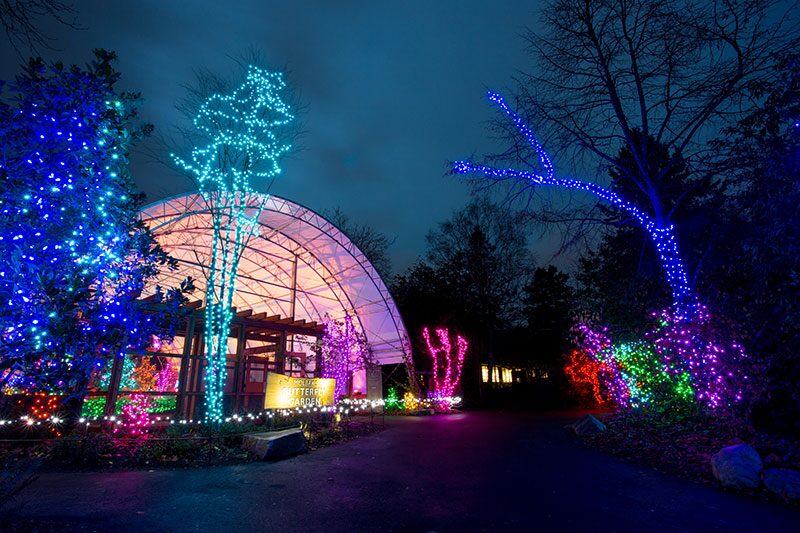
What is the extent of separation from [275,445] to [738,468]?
25.0ft

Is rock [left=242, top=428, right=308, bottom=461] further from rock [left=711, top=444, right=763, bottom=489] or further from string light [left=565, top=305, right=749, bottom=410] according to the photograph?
string light [left=565, top=305, right=749, bottom=410]

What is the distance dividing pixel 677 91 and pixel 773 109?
4670 millimetres

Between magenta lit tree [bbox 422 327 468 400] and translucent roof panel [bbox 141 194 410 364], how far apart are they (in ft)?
10.7

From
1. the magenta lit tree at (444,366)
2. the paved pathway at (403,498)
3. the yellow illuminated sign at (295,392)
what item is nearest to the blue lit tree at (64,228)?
the paved pathway at (403,498)

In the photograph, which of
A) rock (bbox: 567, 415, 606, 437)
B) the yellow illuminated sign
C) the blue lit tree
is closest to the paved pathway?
the blue lit tree

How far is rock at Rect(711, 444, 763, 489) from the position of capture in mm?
5355

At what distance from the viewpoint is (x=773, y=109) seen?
628 cm

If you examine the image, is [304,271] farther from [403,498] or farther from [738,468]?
[738,468]

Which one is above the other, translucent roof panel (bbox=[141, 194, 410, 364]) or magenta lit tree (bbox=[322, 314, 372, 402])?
translucent roof panel (bbox=[141, 194, 410, 364])

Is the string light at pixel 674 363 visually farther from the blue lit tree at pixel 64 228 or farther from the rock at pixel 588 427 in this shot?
the blue lit tree at pixel 64 228

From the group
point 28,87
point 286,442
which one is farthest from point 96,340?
point 286,442

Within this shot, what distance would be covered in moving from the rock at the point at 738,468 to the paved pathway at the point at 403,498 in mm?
248

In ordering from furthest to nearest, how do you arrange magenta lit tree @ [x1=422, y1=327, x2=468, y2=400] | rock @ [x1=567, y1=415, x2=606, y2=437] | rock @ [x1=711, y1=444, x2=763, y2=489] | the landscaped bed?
magenta lit tree @ [x1=422, y1=327, x2=468, y2=400]
rock @ [x1=567, y1=415, x2=606, y2=437]
the landscaped bed
rock @ [x1=711, y1=444, x2=763, y2=489]

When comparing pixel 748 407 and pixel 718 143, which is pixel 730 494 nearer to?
pixel 748 407
